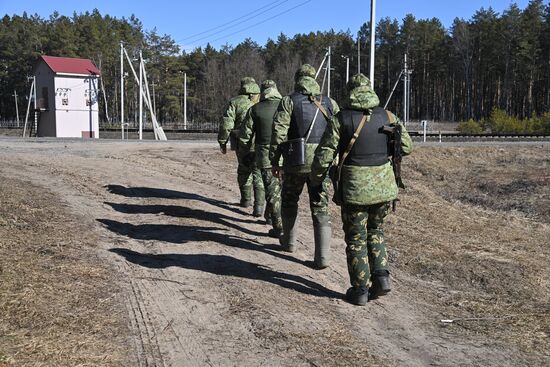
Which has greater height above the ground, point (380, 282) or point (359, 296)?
point (380, 282)

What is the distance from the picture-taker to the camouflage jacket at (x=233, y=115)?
8.74 metres

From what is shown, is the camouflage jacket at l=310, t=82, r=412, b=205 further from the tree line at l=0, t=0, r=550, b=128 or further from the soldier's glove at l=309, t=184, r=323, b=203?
the tree line at l=0, t=0, r=550, b=128

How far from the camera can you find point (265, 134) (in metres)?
7.58

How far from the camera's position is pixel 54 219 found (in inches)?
308

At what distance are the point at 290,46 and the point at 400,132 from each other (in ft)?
323

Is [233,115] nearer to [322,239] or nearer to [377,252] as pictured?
[322,239]

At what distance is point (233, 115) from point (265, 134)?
4.45ft

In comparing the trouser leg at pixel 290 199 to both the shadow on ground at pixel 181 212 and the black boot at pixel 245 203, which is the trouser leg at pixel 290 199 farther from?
the black boot at pixel 245 203

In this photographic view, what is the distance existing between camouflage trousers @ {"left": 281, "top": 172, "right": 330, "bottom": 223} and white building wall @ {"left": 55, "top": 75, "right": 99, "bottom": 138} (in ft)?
150

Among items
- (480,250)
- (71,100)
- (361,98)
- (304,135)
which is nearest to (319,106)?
(304,135)

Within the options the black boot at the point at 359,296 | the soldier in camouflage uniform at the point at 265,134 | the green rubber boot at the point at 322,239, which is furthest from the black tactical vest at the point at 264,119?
the black boot at the point at 359,296

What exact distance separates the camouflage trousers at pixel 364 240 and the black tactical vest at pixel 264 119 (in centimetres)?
234

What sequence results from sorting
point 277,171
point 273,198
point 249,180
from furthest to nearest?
point 249,180 < point 273,198 < point 277,171

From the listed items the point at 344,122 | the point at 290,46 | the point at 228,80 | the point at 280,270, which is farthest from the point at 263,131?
the point at 290,46
